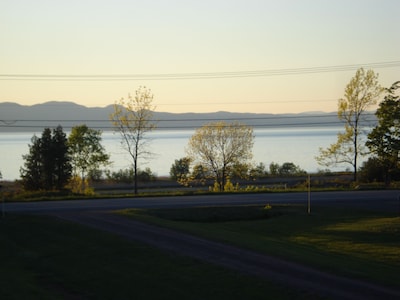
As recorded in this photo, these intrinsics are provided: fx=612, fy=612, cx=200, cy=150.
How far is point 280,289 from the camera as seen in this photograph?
14.4 meters

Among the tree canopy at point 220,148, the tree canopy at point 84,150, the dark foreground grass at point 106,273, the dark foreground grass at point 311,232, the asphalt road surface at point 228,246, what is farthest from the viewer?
the tree canopy at point 84,150

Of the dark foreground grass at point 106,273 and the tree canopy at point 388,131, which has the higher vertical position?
the tree canopy at point 388,131

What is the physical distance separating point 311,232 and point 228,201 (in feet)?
36.0

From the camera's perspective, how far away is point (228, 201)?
3662 centimetres

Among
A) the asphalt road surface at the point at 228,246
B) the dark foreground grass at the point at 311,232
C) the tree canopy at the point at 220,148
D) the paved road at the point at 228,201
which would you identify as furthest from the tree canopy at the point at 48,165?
the dark foreground grass at the point at 311,232

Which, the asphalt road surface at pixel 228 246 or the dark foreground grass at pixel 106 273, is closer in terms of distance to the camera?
the dark foreground grass at pixel 106 273

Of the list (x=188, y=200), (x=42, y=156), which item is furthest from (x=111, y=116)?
(x=188, y=200)

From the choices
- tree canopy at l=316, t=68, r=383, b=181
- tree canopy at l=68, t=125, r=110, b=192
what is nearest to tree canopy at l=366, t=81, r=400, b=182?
tree canopy at l=316, t=68, r=383, b=181

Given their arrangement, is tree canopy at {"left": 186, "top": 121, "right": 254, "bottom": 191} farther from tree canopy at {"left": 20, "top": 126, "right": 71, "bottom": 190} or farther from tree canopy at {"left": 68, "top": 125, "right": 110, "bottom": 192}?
tree canopy at {"left": 20, "top": 126, "right": 71, "bottom": 190}

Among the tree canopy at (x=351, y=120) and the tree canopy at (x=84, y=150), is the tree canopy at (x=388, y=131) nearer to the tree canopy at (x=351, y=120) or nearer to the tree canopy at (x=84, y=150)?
the tree canopy at (x=351, y=120)

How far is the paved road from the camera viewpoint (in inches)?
1302

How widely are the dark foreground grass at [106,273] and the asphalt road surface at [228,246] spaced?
2.40 feet

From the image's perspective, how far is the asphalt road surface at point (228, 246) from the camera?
14.6 metres

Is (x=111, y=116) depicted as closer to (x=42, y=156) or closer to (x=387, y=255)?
(x=42, y=156)
